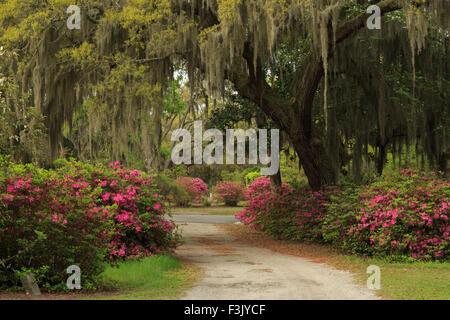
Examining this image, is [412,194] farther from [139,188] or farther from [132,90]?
[132,90]

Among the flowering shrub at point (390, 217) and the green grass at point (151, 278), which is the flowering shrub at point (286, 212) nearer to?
the flowering shrub at point (390, 217)

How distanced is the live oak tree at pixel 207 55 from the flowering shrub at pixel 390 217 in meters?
1.88

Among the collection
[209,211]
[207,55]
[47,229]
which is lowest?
[209,211]

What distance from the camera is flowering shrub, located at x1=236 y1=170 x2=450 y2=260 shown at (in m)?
11.7

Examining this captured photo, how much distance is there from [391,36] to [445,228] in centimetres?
664

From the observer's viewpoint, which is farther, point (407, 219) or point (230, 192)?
point (230, 192)

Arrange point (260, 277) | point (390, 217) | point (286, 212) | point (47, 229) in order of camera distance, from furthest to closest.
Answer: point (286, 212)
point (390, 217)
point (260, 277)
point (47, 229)

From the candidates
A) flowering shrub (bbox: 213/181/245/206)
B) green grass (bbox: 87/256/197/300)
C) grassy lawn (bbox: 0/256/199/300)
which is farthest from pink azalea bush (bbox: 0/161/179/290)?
flowering shrub (bbox: 213/181/245/206)

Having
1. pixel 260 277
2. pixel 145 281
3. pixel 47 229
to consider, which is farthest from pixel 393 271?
pixel 47 229

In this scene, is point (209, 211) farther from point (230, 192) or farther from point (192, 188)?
point (230, 192)

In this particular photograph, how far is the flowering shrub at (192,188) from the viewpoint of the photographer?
38.7m

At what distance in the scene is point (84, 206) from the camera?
8.70m

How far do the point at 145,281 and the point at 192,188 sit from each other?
3024 cm

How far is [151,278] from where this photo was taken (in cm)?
942
